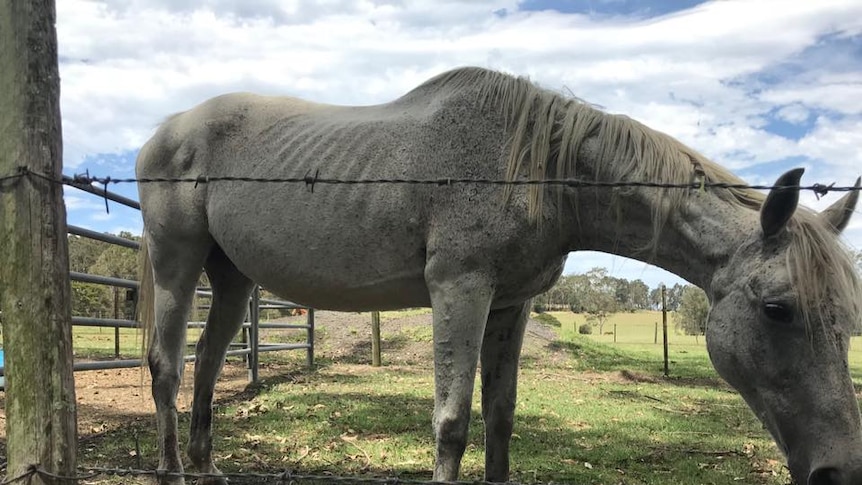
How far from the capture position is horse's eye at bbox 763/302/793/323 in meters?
2.02

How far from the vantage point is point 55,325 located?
1765 mm

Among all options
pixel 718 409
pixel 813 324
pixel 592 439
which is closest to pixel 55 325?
pixel 813 324

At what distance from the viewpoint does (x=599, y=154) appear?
2.62 meters

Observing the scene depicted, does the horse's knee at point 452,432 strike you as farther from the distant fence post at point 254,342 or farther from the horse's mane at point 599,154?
the distant fence post at point 254,342

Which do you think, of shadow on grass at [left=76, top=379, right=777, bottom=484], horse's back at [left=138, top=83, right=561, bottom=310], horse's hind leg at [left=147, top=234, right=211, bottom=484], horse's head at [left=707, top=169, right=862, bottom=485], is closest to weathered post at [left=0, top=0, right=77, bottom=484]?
horse's back at [left=138, top=83, right=561, bottom=310]

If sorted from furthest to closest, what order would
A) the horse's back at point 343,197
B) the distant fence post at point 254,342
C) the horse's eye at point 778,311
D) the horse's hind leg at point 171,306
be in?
the distant fence post at point 254,342
the horse's hind leg at point 171,306
the horse's back at point 343,197
the horse's eye at point 778,311

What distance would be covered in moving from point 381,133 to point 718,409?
5912 mm

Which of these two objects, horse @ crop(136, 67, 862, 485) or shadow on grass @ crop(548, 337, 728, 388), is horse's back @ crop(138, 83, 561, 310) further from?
shadow on grass @ crop(548, 337, 728, 388)

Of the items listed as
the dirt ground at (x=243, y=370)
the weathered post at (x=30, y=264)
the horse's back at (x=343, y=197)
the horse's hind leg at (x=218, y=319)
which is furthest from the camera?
the dirt ground at (x=243, y=370)

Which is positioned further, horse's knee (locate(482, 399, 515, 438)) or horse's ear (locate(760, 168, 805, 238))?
horse's knee (locate(482, 399, 515, 438))

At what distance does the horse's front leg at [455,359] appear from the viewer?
2.42 meters

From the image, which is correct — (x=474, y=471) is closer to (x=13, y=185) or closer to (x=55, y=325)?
(x=55, y=325)

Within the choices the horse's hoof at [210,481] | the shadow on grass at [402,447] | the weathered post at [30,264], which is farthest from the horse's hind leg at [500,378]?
the weathered post at [30,264]

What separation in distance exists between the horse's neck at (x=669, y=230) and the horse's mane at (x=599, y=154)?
0.04 meters
